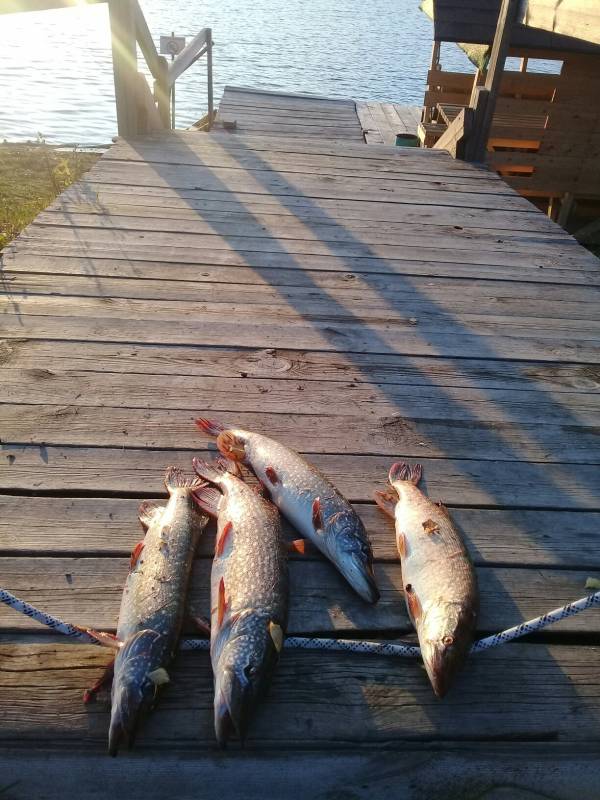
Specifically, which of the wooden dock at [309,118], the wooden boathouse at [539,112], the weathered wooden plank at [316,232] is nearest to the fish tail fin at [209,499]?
the weathered wooden plank at [316,232]

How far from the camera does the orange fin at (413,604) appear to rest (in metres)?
2.08

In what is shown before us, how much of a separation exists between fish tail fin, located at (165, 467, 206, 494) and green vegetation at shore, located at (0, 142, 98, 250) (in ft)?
20.7

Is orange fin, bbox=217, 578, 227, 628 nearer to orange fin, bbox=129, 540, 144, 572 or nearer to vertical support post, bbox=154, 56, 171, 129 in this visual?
orange fin, bbox=129, 540, 144, 572

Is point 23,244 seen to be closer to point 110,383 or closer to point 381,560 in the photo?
point 110,383

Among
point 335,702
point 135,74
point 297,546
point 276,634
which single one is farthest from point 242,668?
point 135,74

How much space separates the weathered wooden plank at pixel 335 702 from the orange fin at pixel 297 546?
443 mm

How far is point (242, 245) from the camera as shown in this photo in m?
4.89

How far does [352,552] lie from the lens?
89.3 inches

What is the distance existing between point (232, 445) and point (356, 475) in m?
0.61

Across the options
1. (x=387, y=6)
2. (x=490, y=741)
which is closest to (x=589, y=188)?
(x=490, y=741)

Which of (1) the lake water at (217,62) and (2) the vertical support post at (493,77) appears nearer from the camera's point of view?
(2) the vertical support post at (493,77)

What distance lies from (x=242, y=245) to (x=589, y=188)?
28.3 ft

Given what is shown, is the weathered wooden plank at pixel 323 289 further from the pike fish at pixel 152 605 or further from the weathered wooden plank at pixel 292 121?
the weathered wooden plank at pixel 292 121

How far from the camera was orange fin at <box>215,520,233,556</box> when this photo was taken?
7.43 ft
